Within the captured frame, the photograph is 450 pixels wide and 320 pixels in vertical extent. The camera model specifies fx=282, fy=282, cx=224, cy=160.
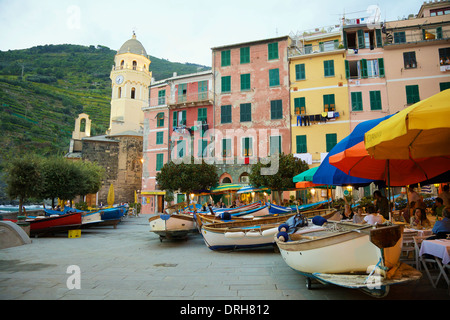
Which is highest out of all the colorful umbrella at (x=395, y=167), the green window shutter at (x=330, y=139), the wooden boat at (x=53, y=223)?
the green window shutter at (x=330, y=139)

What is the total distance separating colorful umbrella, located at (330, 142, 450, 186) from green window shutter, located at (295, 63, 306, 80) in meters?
18.2

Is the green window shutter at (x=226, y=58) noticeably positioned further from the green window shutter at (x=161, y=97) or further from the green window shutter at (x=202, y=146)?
the green window shutter at (x=202, y=146)

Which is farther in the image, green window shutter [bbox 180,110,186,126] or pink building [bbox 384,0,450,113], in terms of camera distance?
green window shutter [bbox 180,110,186,126]

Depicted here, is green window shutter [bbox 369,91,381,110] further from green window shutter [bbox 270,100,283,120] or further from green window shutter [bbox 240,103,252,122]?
green window shutter [bbox 240,103,252,122]

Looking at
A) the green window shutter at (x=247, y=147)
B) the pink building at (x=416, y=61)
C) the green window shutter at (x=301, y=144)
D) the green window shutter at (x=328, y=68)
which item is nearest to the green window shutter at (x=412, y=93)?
the pink building at (x=416, y=61)

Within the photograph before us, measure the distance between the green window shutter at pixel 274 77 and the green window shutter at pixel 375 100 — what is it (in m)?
7.83

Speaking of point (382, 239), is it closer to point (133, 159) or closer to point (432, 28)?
point (432, 28)

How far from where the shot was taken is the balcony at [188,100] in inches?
1101

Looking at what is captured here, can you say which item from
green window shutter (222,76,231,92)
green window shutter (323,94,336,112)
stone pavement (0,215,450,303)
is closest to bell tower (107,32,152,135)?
green window shutter (222,76,231,92)

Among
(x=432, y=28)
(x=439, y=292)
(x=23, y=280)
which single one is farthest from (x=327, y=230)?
(x=432, y=28)

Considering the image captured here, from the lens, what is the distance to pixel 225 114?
2712cm

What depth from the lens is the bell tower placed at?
41312mm

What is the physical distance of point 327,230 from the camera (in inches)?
215

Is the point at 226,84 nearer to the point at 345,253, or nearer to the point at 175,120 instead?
the point at 175,120
